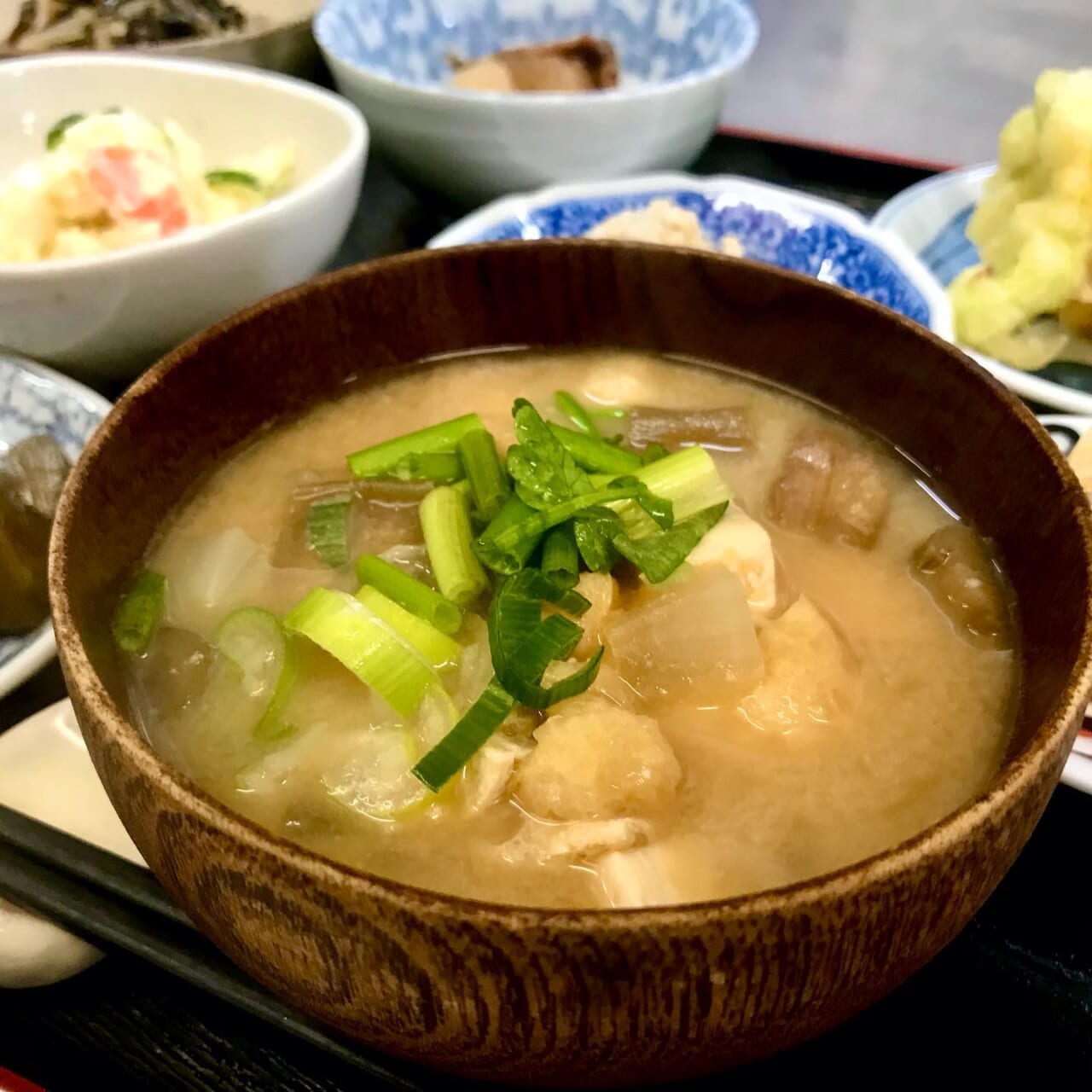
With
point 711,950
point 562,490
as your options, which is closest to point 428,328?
point 562,490

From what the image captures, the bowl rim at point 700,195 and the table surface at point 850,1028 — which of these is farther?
the bowl rim at point 700,195

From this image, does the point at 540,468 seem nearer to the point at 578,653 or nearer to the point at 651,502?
the point at 651,502

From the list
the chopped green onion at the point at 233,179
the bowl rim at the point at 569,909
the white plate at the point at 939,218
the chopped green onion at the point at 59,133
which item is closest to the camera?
the bowl rim at the point at 569,909

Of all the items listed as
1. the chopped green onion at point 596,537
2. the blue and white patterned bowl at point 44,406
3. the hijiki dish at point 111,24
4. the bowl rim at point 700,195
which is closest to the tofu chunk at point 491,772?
the chopped green onion at point 596,537

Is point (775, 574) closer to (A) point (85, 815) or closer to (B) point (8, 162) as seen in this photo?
(A) point (85, 815)

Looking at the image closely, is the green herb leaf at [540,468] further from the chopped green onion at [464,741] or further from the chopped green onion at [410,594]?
the chopped green onion at [464,741]

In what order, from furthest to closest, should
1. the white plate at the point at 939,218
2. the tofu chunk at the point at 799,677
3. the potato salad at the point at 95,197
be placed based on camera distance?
the white plate at the point at 939,218, the potato salad at the point at 95,197, the tofu chunk at the point at 799,677

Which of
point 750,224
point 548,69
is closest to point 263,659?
point 750,224
